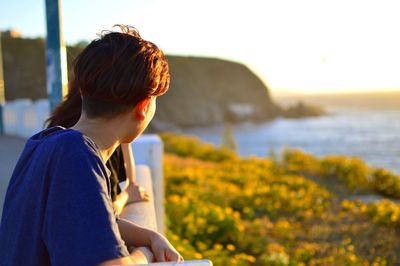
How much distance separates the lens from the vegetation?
4852mm

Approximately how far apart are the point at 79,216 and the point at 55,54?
148 inches

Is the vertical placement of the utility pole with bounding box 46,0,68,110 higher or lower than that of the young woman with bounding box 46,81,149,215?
higher

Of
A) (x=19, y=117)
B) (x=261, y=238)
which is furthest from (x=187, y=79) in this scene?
(x=261, y=238)

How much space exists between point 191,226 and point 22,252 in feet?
12.0

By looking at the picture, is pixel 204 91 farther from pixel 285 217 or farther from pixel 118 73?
pixel 118 73

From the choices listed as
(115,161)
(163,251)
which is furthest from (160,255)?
(115,161)

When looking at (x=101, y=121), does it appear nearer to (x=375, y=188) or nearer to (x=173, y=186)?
(x=173, y=186)

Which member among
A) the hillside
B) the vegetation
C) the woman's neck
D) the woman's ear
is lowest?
Result: the hillside

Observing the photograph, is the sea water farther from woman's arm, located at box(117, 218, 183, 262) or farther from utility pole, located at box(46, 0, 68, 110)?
woman's arm, located at box(117, 218, 183, 262)

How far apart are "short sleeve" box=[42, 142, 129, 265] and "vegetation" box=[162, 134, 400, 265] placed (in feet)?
9.24

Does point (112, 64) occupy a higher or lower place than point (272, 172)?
higher

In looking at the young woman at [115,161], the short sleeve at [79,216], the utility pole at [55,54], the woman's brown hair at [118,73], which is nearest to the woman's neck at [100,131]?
the woman's brown hair at [118,73]

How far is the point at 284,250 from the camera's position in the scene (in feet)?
16.4

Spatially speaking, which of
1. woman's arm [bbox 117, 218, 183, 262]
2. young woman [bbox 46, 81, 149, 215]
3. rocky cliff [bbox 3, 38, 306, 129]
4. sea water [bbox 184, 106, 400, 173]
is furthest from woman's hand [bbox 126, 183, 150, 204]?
rocky cliff [bbox 3, 38, 306, 129]
